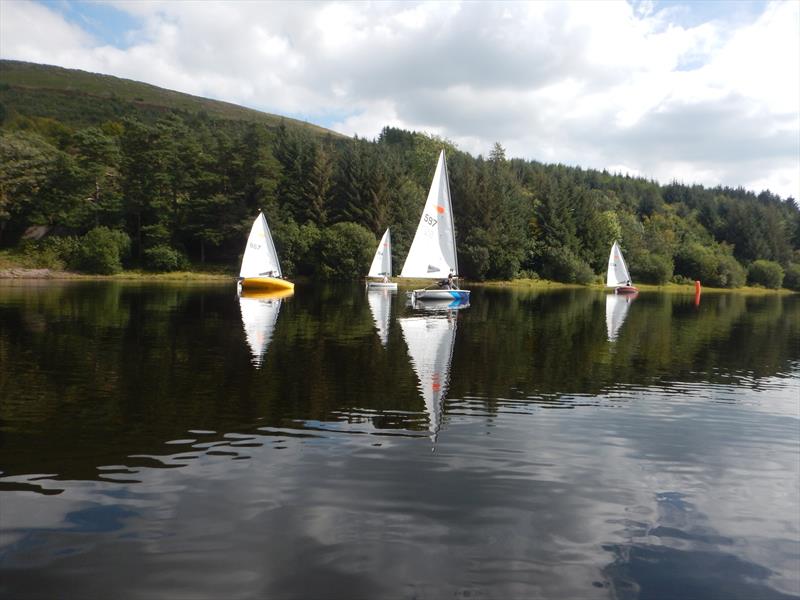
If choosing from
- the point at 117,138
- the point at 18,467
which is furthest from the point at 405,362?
the point at 117,138

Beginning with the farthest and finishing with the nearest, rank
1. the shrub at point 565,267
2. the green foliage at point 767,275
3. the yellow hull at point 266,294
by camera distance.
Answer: the green foliage at point 767,275
the shrub at point 565,267
the yellow hull at point 266,294

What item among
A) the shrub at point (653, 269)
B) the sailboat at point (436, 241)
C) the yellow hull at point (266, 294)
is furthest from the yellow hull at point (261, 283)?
the shrub at point (653, 269)

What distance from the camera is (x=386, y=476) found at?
372 inches

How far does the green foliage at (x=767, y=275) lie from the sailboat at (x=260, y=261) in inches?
4371

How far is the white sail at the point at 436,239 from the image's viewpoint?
4044 cm

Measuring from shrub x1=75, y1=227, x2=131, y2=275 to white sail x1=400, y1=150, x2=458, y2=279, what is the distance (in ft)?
162

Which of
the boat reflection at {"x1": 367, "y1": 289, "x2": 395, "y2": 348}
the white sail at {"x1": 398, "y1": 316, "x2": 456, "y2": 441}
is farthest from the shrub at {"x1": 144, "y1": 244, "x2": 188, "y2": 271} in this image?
the white sail at {"x1": 398, "y1": 316, "x2": 456, "y2": 441}

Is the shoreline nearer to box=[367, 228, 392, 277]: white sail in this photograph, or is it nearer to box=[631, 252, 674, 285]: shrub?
box=[631, 252, 674, 285]: shrub

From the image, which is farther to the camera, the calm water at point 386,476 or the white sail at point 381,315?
the white sail at point 381,315

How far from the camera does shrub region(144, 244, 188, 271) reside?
262ft

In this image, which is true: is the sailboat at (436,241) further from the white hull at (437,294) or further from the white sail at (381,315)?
the white sail at (381,315)

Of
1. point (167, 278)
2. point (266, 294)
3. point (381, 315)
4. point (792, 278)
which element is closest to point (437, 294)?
point (381, 315)

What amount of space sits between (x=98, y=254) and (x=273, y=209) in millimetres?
24675

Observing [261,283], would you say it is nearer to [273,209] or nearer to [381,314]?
[381,314]
